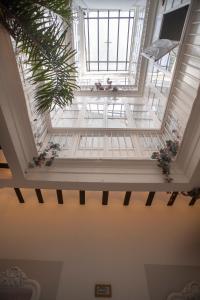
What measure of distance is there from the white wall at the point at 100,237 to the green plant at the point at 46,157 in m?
1.13

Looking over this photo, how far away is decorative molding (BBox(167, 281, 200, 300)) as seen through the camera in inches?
132

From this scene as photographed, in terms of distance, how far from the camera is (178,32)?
3.60 meters

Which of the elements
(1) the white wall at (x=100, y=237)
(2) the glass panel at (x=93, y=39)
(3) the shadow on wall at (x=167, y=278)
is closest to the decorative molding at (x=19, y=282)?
(1) the white wall at (x=100, y=237)

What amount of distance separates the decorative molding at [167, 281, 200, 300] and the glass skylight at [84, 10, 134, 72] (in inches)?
267

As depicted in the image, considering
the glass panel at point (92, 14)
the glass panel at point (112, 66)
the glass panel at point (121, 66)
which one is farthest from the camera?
the glass panel at point (112, 66)

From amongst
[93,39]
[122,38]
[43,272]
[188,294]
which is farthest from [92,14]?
[188,294]

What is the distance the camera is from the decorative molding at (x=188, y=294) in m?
3.35

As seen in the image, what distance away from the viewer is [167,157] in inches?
135

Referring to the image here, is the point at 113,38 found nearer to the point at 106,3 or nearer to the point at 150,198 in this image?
the point at 106,3

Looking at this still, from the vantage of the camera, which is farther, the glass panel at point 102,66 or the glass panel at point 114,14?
the glass panel at point 102,66

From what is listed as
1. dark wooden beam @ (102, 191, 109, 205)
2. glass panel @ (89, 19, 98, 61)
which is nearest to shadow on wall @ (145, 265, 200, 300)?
dark wooden beam @ (102, 191, 109, 205)

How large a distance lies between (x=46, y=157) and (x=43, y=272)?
2317mm

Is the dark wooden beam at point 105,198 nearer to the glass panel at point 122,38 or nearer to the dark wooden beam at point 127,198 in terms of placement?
the dark wooden beam at point 127,198

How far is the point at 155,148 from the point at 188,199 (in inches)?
60.1
